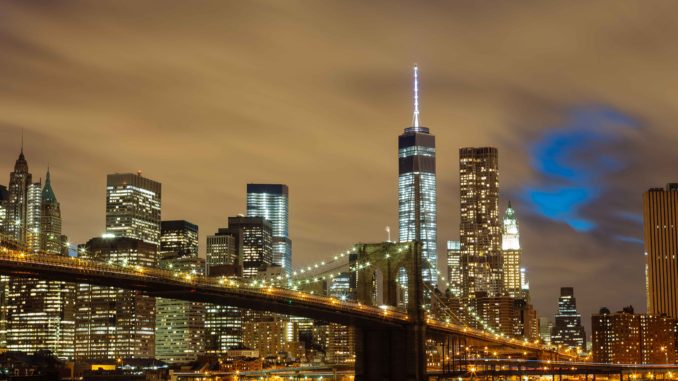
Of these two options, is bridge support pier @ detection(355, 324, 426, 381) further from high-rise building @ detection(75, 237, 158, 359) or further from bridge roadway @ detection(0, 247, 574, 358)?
high-rise building @ detection(75, 237, 158, 359)

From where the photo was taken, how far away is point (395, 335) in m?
86.5

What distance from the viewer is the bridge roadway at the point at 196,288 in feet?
209

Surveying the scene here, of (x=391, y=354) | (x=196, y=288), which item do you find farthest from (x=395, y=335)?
(x=196, y=288)

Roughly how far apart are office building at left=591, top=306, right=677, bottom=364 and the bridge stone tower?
86.7 metres

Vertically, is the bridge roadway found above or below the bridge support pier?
above

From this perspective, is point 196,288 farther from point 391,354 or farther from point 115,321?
point 115,321

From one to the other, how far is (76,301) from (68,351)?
8.58m

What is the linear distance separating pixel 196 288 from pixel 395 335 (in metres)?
19.4

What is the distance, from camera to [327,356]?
186 metres

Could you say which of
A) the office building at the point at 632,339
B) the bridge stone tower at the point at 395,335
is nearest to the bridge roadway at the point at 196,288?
the bridge stone tower at the point at 395,335

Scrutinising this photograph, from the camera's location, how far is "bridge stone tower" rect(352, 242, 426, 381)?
83562 mm

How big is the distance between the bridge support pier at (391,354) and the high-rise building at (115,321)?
Answer: 94550mm

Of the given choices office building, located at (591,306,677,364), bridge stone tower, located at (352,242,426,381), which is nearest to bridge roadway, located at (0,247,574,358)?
bridge stone tower, located at (352,242,426,381)

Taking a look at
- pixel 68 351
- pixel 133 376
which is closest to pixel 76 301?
pixel 68 351
